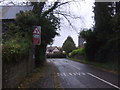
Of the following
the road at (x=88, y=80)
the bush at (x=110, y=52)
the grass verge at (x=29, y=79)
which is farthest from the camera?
the bush at (x=110, y=52)

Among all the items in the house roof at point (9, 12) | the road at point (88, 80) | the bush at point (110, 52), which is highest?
the house roof at point (9, 12)

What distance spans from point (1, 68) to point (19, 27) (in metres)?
11.0

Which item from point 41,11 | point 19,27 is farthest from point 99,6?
point 19,27

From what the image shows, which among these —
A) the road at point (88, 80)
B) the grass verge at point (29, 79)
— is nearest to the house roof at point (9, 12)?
the road at point (88, 80)

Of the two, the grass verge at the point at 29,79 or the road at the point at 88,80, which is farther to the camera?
the road at the point at 88,80

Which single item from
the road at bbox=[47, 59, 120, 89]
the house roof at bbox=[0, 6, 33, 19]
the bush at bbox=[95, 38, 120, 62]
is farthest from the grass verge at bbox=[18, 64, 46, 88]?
the house roof at bbox=[0, 6, 33, 19]

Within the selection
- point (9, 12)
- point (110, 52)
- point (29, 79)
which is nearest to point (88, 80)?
point (29, 79)

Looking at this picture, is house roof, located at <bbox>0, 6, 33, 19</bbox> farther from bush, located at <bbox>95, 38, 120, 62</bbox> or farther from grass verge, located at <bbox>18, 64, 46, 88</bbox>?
grass verge, located at <bbox>18, 64, 46, 88</bbox>

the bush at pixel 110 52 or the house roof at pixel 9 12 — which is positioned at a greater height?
the house roof at pixel 9 12

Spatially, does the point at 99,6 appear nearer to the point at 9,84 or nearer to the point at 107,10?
the point at 107,10

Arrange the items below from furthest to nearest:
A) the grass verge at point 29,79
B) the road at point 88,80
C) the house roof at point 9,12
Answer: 1. the house roof at point 9,12
2. the road at point 88,80
3. the grass verge at point 29,79

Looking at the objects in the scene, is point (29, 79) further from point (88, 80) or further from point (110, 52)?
point (110, 52)

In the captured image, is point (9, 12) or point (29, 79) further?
point (9, 12)

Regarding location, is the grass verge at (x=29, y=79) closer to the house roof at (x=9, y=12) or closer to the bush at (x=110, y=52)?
the bush at (x=110, y=52)
